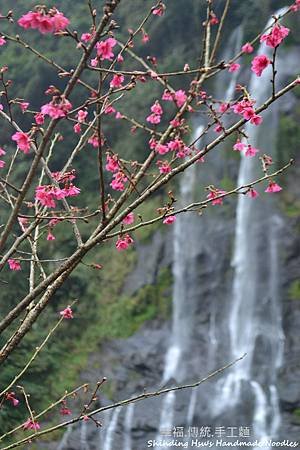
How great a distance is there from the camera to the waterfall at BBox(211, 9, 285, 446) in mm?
8445

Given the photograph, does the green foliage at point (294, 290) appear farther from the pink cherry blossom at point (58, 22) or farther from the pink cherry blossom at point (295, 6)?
the pink cherry blossom at point (58, 22)

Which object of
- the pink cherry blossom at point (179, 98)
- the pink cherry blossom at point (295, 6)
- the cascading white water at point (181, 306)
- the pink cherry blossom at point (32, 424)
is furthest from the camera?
the cascading white water at point (181, 306)

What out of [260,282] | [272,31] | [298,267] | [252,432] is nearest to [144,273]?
[260,282]

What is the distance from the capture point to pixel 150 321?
10633mm

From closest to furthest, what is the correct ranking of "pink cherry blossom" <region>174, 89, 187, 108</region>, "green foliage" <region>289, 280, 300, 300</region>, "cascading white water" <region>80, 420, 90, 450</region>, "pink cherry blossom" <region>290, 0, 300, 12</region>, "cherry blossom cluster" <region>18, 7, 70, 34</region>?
"cherry blossom cluster" <region>18, 7, 70, 34</region>, "pink cherry blossom" <region>174, 89, 187, 108</region>, "pink cherry blossom" <region>290, 0, 300, 12</region>, "cascading white water" <region>80, 420, 90, 450</region>, "green foliage" <region>289, 280, 300, 300</region>

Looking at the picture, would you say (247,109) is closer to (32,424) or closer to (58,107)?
(58,107)

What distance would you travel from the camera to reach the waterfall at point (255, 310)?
27.7 ft

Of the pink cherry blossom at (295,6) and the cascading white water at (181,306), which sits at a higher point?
the cascading white water at (181,306)

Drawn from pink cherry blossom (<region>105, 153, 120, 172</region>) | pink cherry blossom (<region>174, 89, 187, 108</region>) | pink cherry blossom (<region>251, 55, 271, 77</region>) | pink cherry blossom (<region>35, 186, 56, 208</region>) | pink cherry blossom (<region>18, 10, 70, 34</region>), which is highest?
pink cherry blossom (<region>251, 55, 271, 77</region>)

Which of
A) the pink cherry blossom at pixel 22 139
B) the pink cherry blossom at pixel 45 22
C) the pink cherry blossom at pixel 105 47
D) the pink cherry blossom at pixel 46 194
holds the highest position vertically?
the pink cherry blossom at pixel 105 47

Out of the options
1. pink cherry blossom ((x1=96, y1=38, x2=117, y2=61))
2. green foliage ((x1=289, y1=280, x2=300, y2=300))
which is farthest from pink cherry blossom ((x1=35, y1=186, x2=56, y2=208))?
green foliage ((x1=289, y1=280, x2=300, y2=300))

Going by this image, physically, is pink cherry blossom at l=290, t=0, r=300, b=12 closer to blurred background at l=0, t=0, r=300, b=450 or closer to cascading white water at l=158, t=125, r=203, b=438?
blurred background at l=0, t=0, r=300, b=450

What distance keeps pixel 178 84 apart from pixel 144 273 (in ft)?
16.2

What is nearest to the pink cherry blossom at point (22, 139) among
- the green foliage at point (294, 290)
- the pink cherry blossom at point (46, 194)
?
the pink cherry blossom at point (46, 194)
